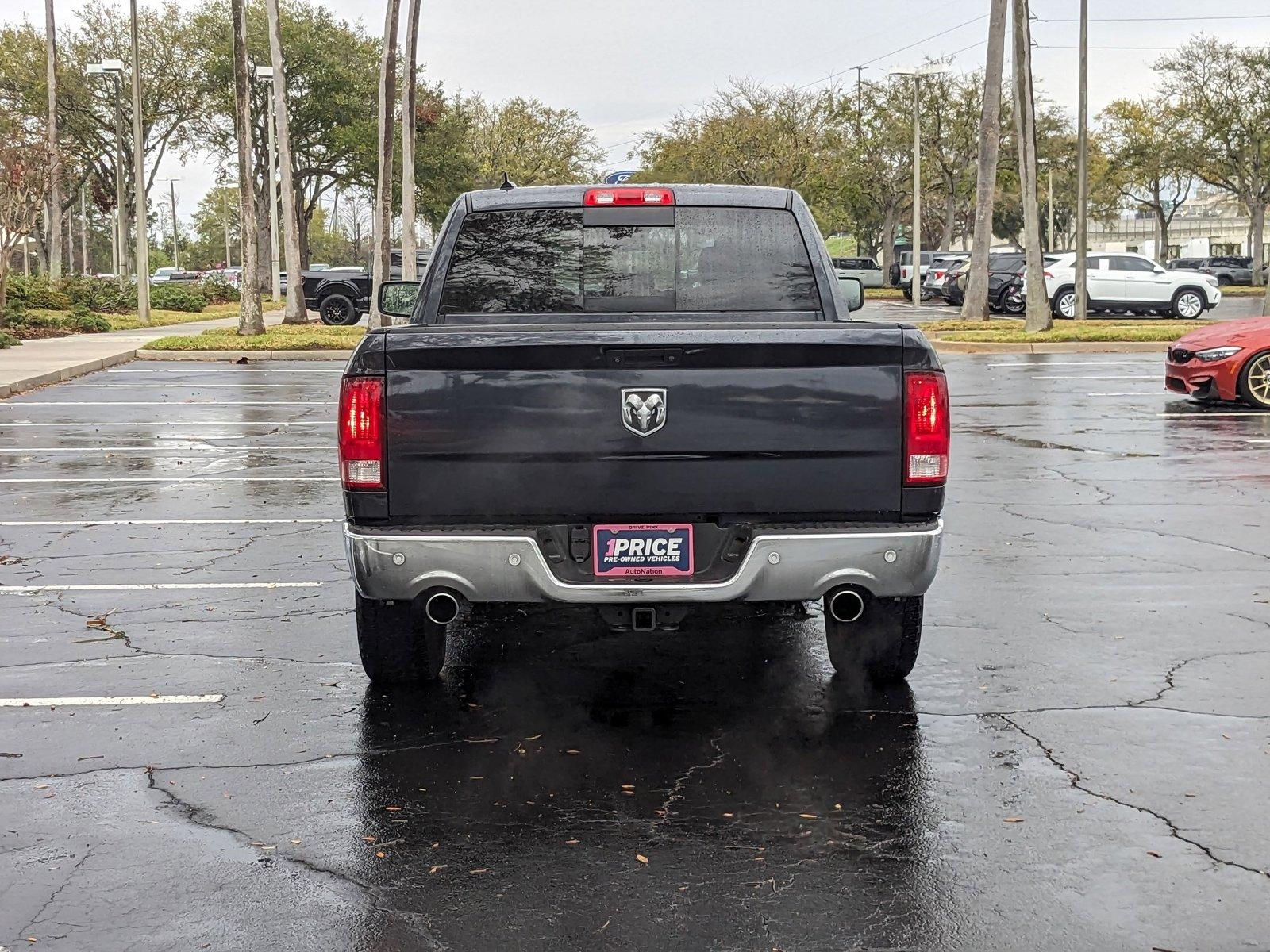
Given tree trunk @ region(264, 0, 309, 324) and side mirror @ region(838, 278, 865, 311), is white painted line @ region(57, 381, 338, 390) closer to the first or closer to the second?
tree trunk @ region(264, 0, 309, 324)

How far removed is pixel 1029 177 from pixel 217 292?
36.7m

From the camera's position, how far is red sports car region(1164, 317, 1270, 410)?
1664cm

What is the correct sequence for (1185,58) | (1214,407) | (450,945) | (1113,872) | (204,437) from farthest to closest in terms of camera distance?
(1185,58) → (1214,407) → (204,437) → (1113,872) → (450,945)

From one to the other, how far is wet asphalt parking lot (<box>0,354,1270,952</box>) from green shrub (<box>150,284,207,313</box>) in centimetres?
4072

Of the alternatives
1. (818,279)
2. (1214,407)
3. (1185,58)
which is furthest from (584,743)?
(1185,58)

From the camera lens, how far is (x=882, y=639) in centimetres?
596

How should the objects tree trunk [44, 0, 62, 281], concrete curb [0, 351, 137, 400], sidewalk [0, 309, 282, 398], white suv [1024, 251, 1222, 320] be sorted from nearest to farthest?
concrete curb [0, 351, 137, 400] → sidewalk [0, 309, 282, 398] → tree trunk [44, 0, 62, 281] → white suv [1024, 251, 1222, 320]


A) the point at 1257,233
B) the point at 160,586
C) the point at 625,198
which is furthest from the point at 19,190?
the point at 1257,233

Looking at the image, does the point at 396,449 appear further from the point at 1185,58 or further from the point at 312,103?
the point at 1185,58

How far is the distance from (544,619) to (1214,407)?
12.2 metres

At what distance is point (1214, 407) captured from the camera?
682 inches

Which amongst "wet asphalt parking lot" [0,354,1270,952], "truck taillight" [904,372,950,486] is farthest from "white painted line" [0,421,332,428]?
"truck taillight" [904,372,950,486]

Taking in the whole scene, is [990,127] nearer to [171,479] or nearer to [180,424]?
[180,424]

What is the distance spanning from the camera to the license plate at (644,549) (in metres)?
5.25
